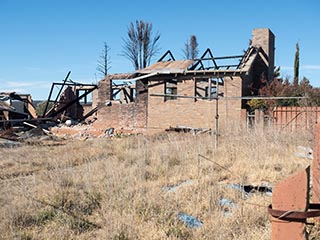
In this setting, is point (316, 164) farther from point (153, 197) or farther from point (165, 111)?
point (165, 111)

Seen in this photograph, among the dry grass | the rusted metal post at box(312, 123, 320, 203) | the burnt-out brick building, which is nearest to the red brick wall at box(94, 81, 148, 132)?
the burnt-out brick building

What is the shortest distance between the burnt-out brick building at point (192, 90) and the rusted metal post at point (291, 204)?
17820 millimetres

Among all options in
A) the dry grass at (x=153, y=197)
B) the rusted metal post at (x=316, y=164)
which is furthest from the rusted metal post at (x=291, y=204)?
the dry grass at (x=153, y=197)

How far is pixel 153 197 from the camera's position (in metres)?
4.89

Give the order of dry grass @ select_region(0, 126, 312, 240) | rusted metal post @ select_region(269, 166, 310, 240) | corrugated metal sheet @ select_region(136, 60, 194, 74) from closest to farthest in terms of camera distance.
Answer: rusted metal post @ select_region(269, 166, 310, 240) < dry grass @ select_region(0, 126, 312, 240) < corrugated metal sheet @ select_region(136, 60, 194, 74)

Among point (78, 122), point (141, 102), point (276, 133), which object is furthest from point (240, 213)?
point (78, 122)

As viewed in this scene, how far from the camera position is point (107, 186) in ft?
18.5

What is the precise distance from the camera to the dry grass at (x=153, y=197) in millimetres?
3949


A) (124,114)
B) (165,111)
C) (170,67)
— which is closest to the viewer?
(170,67)

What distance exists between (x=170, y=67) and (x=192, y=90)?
217cm

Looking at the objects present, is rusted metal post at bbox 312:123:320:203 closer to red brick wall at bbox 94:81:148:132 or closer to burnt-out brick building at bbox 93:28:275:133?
burnt-out brick building at bbox 93:28:275:133

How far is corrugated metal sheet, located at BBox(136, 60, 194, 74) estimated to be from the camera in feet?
72.6

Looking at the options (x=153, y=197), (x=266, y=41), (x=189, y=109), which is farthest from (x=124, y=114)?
(x=153, y=197)

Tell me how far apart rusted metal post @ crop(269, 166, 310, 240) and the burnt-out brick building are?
58.5ft
